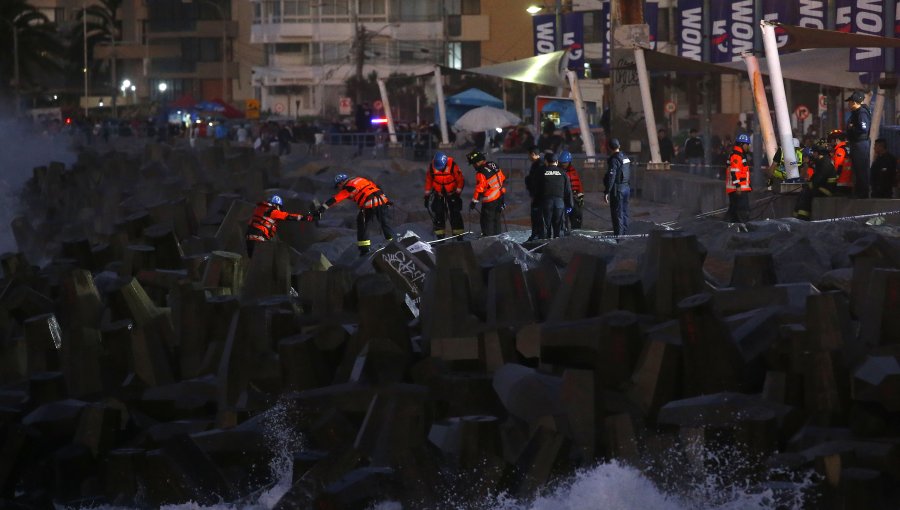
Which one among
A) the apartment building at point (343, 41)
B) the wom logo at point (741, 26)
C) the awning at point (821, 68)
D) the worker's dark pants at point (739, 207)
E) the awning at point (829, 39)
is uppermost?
the apartment building at point (343, 41)


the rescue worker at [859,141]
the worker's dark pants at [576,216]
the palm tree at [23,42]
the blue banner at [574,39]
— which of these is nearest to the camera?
the rescue worker at [859,141]

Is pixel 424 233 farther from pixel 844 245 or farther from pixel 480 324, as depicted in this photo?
pixel 480 324

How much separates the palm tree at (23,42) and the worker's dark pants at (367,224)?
79069 mm

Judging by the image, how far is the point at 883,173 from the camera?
55.1ft

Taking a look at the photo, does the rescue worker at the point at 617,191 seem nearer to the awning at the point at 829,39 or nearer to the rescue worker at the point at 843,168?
the rescue worker at the point at 843,168

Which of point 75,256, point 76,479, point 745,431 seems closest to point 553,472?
point 745,431

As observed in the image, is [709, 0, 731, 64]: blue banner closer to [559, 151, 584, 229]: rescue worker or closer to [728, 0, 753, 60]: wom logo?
[728, 0, 753, 60]: wom logo

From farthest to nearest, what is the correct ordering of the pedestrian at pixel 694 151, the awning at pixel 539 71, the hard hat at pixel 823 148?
the awning at pixel 539 71 → the pedestrian at pixel 694 151 → the hard hat at pixel 823 148

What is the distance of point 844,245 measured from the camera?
13.1 meters

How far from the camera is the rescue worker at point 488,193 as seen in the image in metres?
18.4

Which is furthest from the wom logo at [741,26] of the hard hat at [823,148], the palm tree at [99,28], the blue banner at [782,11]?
the palm tree at [99,28]

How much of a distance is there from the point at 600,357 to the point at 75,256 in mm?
9390

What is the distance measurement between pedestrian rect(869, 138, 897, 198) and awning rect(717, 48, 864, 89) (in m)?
7.26

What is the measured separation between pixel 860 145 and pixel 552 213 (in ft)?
11.1
